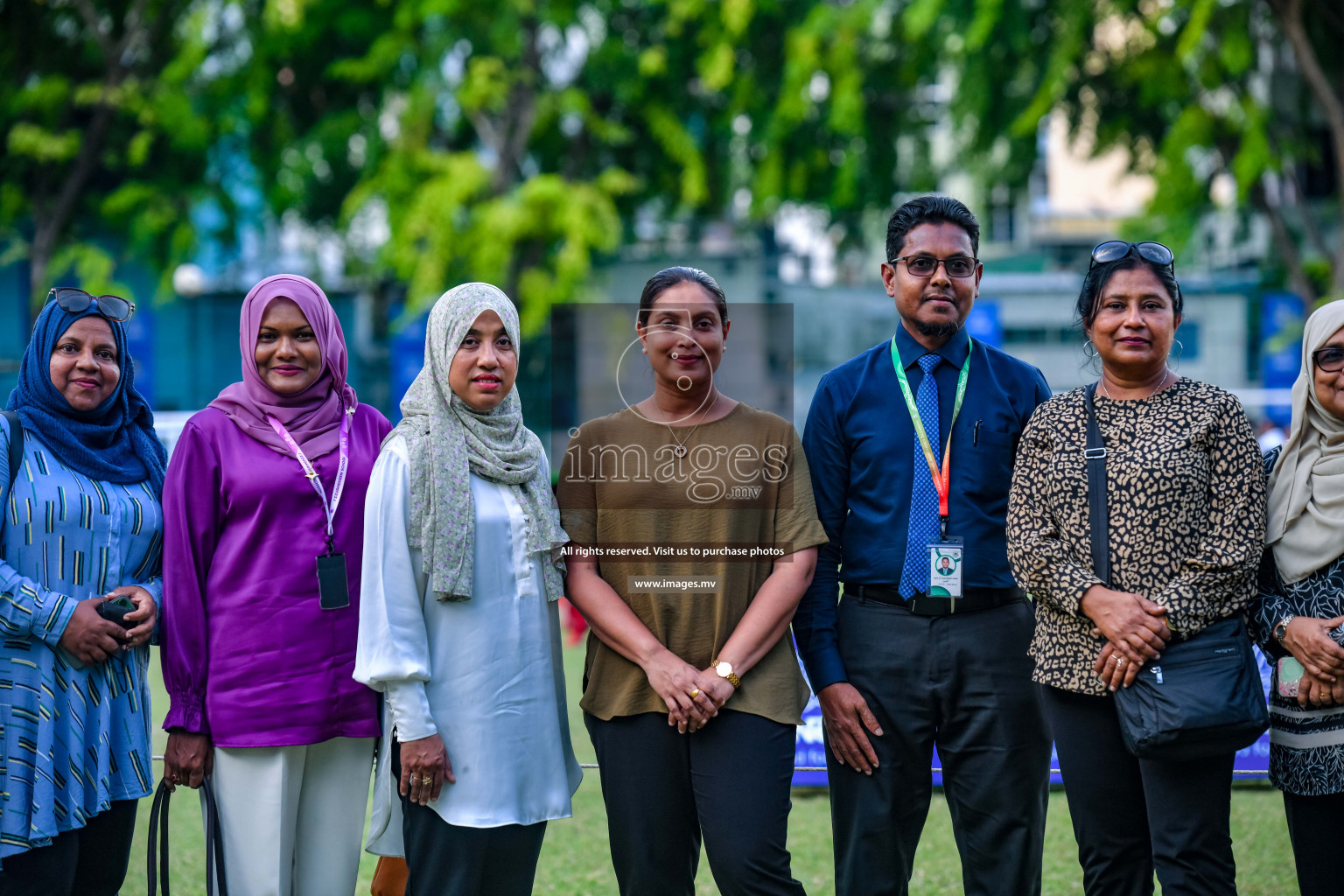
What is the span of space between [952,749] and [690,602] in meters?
0.82

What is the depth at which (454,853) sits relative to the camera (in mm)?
2898

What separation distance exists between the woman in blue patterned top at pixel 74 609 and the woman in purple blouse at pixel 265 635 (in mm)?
181

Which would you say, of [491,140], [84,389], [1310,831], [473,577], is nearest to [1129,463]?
[1310,831]

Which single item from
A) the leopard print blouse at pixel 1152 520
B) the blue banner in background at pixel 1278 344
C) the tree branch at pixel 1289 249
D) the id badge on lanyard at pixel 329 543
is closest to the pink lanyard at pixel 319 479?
the id badge on lanyard at pixel 329 543

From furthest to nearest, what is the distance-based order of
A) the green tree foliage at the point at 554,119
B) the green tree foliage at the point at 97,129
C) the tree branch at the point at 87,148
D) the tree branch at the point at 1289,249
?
1. the tree branch at the point at 87,148
2. the green tree foliage at the point at 97,129
3. the tree branch at the point at 1289,249
4. the green tree foliage at the point at 554,119

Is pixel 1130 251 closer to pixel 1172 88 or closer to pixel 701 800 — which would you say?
pixel 701 800

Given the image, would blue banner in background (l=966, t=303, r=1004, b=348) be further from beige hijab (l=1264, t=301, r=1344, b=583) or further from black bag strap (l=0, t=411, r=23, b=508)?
black bag strap (l=0, t=411, r=23, b=508)

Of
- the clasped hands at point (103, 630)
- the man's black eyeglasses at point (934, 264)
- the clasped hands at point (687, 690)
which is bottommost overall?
the clasped hands at point (687, 690)

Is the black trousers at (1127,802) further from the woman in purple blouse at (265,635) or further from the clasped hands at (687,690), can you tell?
the woman in purple blouse at (265,635)

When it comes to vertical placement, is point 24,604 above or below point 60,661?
above

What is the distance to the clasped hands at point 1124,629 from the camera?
2.82 m

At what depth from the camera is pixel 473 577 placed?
9.57 feet

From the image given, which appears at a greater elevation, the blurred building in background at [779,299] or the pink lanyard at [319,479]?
the blurred building in background at [779,299]

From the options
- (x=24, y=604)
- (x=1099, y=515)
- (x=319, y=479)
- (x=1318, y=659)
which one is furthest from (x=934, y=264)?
(x=24, y=604)
